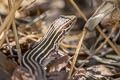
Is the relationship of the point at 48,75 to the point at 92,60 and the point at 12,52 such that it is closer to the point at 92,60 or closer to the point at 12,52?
the point at 12,52

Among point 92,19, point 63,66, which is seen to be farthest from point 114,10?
point 63,66

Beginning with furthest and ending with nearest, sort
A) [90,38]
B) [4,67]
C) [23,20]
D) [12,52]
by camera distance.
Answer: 1. [23,20]
2. [90,38]
3. [12,52]
4. [4,67]

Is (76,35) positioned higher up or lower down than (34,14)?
lower down

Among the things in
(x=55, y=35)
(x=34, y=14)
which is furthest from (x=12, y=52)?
(x=34, y=14)

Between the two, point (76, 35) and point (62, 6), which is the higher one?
point (62, 6)

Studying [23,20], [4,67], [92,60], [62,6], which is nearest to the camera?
[4,67]

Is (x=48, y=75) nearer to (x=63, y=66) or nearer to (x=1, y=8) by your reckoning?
(x=63, y=66)

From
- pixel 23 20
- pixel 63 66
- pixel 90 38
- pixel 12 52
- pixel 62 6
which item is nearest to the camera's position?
pixel 63 66

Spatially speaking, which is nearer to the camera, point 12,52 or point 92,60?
point 12,52

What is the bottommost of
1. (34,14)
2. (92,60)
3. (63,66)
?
(92,60)
